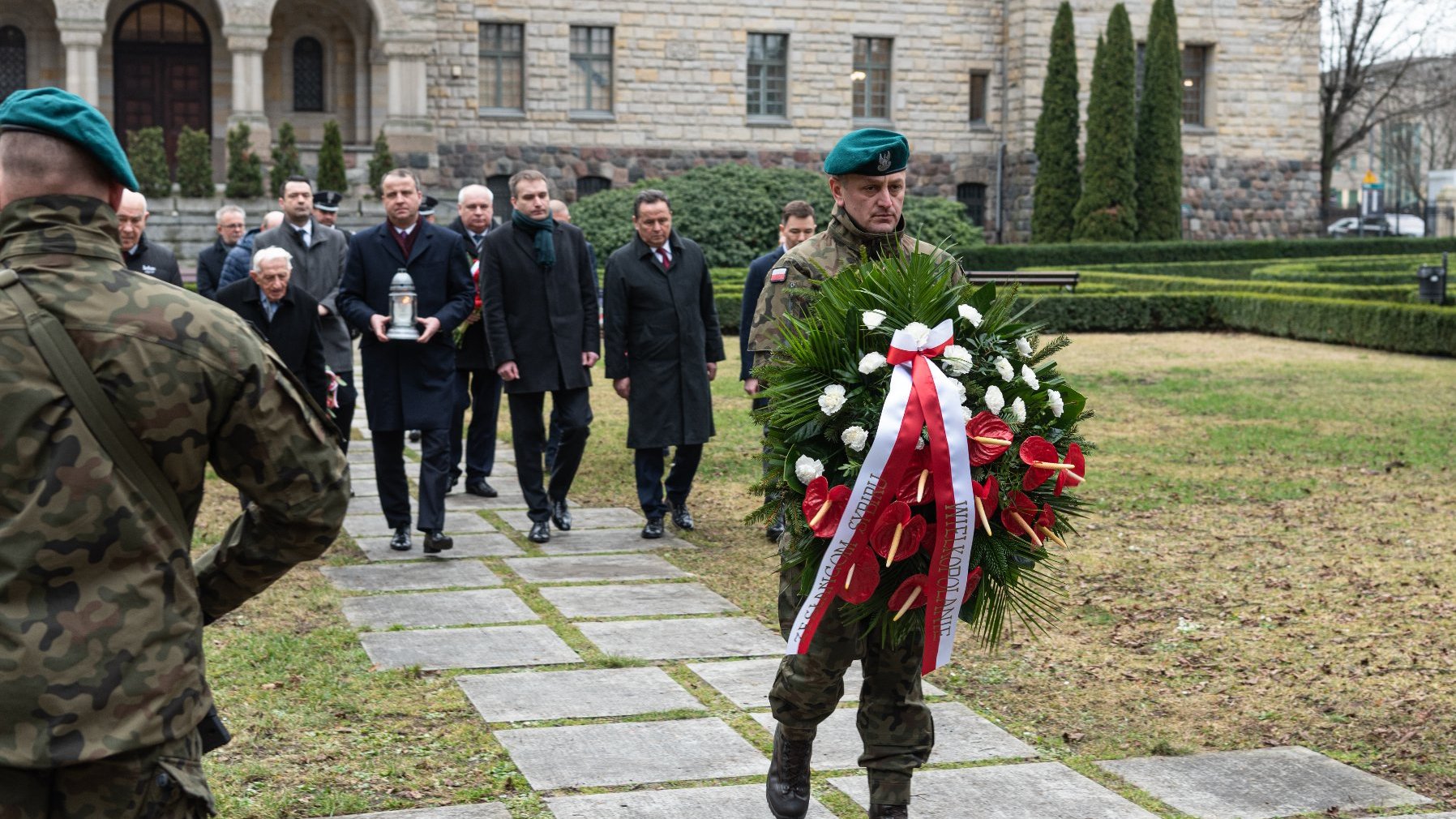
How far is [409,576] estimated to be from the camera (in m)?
8.07

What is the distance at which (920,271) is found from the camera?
419 centimetres

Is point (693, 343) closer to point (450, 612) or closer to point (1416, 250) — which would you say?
point (450, 612)

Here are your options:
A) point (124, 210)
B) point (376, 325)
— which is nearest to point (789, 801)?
point (376, 325)

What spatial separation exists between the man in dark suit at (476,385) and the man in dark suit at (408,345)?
3.76 feet

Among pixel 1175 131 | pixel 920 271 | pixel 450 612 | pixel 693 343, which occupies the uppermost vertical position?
pixel 1175 131

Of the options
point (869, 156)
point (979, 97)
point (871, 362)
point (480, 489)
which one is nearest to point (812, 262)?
point (869, 156)

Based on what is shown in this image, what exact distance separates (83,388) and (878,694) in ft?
8.19

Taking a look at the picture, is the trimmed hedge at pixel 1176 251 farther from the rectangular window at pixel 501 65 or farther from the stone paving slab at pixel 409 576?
the stone paving slab at pixel 409 576

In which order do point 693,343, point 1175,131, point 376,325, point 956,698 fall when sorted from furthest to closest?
point 1175,131 → point 693,343 → point 376,325 → point 956,698

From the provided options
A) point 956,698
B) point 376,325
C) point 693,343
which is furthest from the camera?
point 693,343

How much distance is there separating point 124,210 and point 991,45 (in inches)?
1210

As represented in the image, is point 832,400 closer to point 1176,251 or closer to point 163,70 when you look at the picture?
point 1176,251

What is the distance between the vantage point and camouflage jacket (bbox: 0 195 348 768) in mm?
2514

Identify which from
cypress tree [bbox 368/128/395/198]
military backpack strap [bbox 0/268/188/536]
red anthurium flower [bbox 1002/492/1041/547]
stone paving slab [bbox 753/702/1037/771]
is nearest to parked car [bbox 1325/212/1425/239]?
cypress tree [bbox 368/128/395/198]
